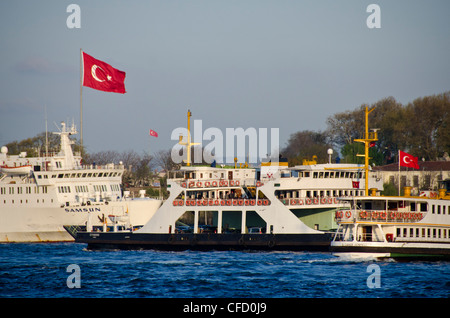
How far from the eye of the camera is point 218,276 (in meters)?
39.0

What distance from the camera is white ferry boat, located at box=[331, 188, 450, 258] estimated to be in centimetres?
4212

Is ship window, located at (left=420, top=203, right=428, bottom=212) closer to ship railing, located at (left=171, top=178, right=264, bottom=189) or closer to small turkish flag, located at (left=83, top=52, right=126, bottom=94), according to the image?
ship railing, located at (left=171, top=178, right=264, bottom=189)

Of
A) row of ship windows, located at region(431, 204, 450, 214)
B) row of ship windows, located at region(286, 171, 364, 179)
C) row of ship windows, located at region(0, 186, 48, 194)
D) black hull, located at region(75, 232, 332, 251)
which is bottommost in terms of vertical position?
black hull, located at region(75, 232, 332, 251)

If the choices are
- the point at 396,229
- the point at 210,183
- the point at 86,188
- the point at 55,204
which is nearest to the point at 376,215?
the point at 396,229

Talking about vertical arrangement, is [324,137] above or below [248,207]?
above

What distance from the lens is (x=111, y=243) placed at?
174 feet

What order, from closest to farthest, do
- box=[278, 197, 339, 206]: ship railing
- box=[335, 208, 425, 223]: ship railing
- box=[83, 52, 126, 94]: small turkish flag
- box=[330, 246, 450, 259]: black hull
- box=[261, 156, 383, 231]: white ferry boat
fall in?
box=[330, 246, 450, 259]: black hull
box=[335, 208, 425, 223]: ship railing
box=[278, 197, 339, 206]: ship railing
box=[261, 156, 383, 231]: white ferry boat
box=[83, 52, 126, 94]: small turkish flag

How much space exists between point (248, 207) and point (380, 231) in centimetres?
1135

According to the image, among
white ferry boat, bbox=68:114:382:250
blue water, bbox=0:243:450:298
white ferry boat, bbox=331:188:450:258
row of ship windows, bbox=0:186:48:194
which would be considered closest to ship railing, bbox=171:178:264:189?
white ferry boat, bbox=68:114:382:250

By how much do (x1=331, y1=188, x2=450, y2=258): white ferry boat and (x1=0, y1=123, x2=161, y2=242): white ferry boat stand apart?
25236mm

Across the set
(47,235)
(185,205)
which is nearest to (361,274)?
(185,205)

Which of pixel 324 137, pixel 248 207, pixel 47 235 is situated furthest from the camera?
pixel 324 137
